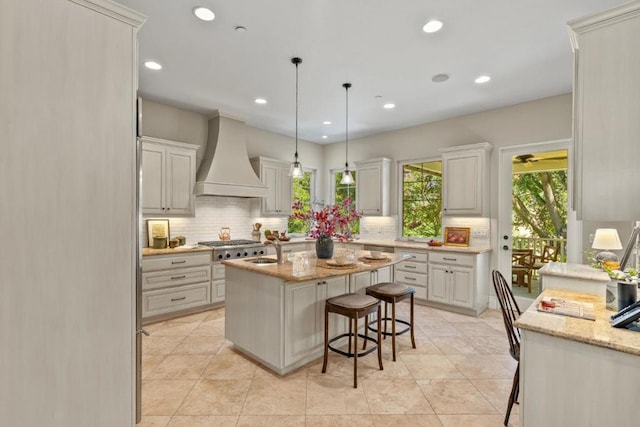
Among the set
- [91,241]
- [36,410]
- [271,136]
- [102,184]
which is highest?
[271,136]

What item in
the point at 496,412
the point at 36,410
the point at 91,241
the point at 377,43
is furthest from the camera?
the point at 377,43

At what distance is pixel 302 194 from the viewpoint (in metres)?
6.87

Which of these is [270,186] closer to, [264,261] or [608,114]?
[264,261]

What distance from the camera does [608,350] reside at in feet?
4.51

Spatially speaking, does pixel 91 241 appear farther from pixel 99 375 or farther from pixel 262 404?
pixel 262 404

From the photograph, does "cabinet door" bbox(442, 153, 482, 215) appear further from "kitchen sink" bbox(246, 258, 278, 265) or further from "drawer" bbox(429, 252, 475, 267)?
"kitchen sink" bbox(246, 258, 278, 265)

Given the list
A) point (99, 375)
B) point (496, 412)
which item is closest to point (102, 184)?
point (99, 375)

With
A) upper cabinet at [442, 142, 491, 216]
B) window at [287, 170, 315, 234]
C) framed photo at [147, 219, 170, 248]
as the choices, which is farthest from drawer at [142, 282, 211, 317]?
upper cabinet at [442, 142, 491, 216]

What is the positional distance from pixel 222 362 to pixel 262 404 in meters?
0.84

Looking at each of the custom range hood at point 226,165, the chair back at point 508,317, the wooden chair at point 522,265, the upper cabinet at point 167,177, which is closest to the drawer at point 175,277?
the upper cabinet at point 167,177

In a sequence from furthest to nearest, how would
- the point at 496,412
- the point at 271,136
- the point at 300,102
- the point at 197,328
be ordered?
1. the point at 271,136
2. the point at 300,102
3. the point at 197,328
4. the point at 496,412

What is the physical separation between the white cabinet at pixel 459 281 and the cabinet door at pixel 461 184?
76cm

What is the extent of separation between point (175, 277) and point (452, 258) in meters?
3.96

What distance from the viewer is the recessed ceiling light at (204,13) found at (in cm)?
242
